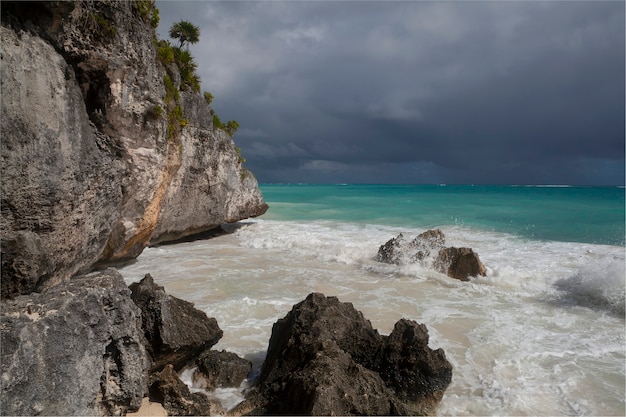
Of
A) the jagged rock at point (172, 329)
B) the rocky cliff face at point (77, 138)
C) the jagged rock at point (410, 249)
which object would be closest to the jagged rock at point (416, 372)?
the jagged rock at point (172, 329)

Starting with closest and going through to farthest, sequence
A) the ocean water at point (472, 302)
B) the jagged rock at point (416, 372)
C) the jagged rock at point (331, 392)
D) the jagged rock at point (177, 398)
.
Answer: the jagged rock at point (331, 392) → the jagged rock at point (177, 398) → the jagged rock at point (416, 372) → the ocean water at point (472, 302)

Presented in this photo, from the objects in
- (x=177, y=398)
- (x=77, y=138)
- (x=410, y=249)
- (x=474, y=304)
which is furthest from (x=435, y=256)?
(x=77, y=138)

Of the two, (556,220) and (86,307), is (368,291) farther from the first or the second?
(556,220)

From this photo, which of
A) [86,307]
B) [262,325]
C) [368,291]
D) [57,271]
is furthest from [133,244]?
[86,307]

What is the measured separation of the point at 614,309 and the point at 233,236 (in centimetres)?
1510

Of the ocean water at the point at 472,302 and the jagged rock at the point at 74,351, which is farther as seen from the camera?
the ocean water at the point at 472,302

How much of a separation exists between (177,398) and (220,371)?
0.89 metres

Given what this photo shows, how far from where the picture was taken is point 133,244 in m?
11.2

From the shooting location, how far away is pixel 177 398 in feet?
15.1

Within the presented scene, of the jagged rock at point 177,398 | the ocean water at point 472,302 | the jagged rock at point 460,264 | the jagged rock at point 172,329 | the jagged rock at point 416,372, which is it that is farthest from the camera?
the jagged rock at point 460,264

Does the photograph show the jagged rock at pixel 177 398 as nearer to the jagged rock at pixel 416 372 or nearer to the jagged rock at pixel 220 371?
the jagged rock at pixel 220 371

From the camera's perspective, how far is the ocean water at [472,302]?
563 centimetres

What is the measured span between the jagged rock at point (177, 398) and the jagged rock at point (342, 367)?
2.01ft

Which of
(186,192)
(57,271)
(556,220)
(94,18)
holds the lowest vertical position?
(556,220)
